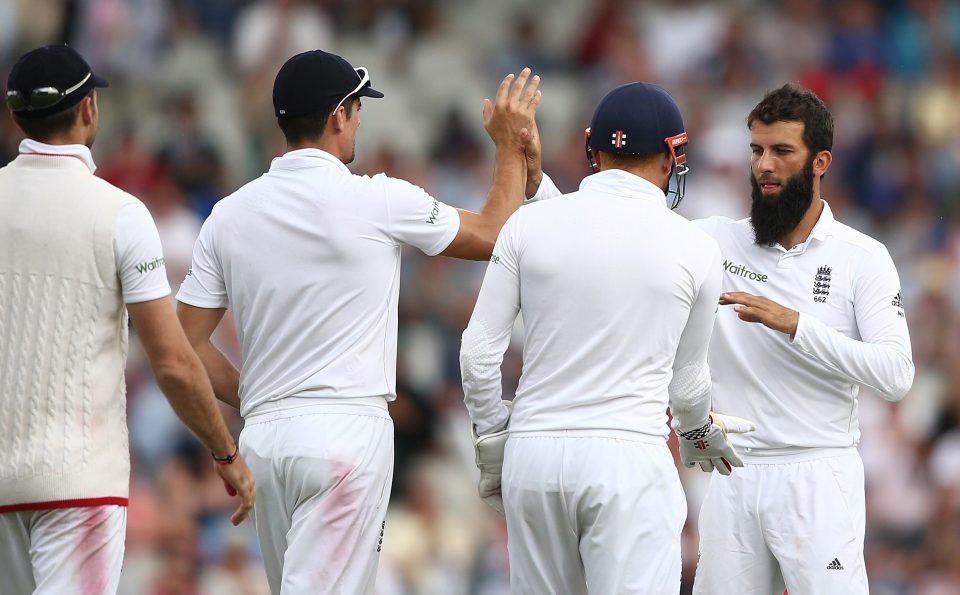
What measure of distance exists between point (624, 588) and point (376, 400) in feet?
3.67

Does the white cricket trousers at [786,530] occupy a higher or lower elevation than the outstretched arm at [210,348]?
lower

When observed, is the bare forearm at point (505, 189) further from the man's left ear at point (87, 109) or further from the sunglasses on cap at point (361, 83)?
the man's left ear at point (87, 109)

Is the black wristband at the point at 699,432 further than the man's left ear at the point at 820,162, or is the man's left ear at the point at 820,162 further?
the man's left ear at the point at 820,162

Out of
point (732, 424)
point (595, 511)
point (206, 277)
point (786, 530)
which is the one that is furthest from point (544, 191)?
point (786, 530)

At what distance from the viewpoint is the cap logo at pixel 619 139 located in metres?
4.95

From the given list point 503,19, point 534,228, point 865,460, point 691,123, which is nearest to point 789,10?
point 691,123

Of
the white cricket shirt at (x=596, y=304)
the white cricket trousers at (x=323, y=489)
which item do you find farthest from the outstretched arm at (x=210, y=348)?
the white cricket shirt at (x=596, y=304)

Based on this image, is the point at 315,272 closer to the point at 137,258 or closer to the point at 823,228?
the point at 137,258

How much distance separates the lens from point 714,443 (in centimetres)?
527

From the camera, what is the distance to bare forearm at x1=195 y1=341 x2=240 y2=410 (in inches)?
214

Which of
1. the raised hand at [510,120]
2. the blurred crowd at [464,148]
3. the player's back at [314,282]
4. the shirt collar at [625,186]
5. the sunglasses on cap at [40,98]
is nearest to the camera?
the sunglasses on cap at [40,98]

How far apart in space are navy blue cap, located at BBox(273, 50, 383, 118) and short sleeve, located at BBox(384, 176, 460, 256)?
36 centimetres

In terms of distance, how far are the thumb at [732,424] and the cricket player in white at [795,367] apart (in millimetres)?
375

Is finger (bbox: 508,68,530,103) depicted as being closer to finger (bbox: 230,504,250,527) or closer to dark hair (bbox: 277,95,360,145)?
dark hair (bbox: 277,95,360,145)
